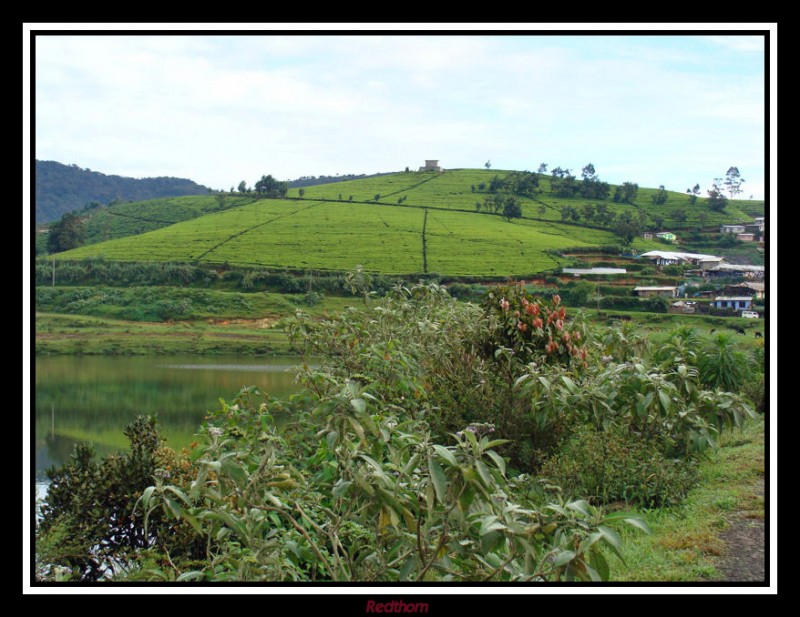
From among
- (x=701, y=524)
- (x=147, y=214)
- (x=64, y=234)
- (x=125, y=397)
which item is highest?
(x=147, y=214)

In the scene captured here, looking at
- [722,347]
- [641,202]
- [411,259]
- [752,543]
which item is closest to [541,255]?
[411,259]

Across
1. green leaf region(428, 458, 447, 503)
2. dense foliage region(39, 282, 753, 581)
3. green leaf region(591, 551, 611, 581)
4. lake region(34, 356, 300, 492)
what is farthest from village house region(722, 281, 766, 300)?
green leaf region(428, 458, 447, 503)

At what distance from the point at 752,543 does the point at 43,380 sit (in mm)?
13581

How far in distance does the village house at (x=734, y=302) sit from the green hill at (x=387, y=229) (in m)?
1.30

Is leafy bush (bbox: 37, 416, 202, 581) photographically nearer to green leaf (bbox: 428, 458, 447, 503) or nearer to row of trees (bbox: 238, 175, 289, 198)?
green leaf (bbox: 428, 458, 447, 503)

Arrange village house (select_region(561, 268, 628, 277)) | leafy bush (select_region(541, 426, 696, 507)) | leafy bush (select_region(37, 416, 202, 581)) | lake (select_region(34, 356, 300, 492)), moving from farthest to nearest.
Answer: village house (select_region(561, 268, 628, 277)) → lake (select_region(34, 356, 300, 492)) → leafy bush (select_region(541, 426, 696, 507)) → leafy bush (select_region(37, 416, 202, 581))

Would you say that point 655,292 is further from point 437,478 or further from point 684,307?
point 437,478

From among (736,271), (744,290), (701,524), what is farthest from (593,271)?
(701,524)

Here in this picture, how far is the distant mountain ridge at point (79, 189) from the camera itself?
16.7 m

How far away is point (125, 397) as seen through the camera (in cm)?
1188

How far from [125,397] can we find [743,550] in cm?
1065

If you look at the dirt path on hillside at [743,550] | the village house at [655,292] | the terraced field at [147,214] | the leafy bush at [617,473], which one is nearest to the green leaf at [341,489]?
the dirt path on hillside at [743,550]

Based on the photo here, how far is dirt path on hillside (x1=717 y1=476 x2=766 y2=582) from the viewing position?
114 inches

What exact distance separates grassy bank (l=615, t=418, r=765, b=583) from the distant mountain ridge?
861 cm
